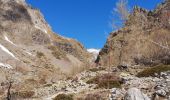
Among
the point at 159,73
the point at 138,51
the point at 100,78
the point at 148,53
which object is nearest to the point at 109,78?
the point at 100,78

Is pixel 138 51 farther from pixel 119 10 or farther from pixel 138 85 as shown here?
pixel 138 85

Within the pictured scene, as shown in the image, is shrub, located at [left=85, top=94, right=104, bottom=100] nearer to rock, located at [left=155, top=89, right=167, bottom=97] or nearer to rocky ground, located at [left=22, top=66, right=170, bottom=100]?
rocky ground, located at [left=22, top=66, right=170, bottom=100]

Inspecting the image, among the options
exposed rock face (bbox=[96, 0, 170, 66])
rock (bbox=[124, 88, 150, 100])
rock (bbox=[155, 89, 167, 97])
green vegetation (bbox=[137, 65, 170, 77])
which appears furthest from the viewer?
exposed rock face (bbox=[96, 0, 170, 66])

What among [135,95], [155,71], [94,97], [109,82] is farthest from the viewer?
[155,71]

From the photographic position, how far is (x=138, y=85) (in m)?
27.4

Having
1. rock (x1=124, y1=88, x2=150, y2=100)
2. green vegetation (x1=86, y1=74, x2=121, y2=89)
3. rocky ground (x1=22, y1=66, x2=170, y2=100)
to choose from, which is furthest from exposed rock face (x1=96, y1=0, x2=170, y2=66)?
rock (x1=124, y1=88, x2=150, y2=100)

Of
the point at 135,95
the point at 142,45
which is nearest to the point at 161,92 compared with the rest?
the point at 135,95

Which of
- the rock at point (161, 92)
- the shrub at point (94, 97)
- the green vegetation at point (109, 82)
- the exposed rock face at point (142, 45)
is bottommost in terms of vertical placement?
the shrub at point (94, 97)

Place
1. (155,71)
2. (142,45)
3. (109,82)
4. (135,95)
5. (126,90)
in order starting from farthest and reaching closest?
(142,45)
(155,71)
(109,82)
(126,90)
(135,95)

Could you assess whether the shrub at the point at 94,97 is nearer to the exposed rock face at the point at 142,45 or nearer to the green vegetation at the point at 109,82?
the green vegetation at the point at 109,82

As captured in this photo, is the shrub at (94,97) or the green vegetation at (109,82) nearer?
the shrub at (94,97)

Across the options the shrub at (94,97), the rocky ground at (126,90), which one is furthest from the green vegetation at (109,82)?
the shrub at (94,97)

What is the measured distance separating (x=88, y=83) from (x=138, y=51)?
93.8 ft

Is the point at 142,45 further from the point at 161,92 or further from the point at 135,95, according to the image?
the point at 135,95
